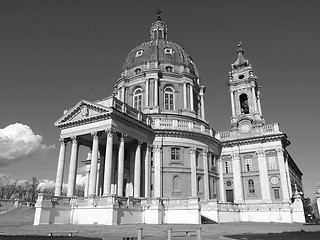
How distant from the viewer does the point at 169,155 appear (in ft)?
130

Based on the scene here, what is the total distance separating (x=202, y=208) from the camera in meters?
35.1

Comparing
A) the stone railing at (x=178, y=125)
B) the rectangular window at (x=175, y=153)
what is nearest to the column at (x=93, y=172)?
the stone railing at (x=178, y=125)

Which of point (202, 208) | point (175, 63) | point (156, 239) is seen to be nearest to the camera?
point (156, 239)

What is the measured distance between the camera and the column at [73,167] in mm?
32853

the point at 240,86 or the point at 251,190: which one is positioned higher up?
the point at 240,86

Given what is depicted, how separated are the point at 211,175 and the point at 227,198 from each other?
16.7ft

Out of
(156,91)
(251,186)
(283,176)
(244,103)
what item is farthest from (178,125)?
(244,103)

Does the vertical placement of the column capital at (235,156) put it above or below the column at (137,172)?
above

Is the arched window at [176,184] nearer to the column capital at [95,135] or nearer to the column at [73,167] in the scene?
the column capital at [95,135]

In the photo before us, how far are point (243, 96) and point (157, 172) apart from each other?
78.7 feet

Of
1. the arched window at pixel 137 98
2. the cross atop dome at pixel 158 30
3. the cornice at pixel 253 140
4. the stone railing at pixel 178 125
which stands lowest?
the cornice at pixel 253 140

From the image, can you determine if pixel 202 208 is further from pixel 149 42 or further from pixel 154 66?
pixel 149 42

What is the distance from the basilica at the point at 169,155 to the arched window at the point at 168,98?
165mm

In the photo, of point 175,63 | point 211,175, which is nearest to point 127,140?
point 211,175
